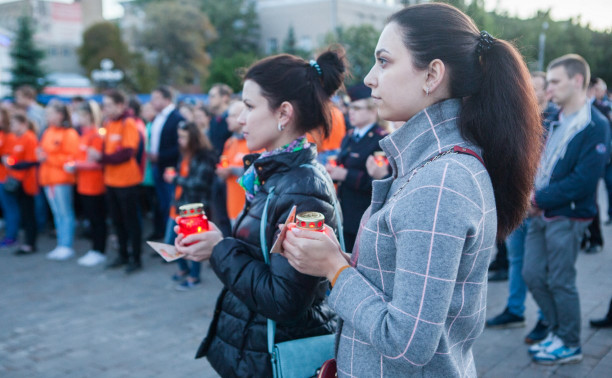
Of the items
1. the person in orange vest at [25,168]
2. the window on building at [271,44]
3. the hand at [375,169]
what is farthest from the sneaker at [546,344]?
the window on building at [271,44]

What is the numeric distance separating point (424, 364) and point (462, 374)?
253 millimetres

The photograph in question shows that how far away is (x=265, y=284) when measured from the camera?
1890 millimetres

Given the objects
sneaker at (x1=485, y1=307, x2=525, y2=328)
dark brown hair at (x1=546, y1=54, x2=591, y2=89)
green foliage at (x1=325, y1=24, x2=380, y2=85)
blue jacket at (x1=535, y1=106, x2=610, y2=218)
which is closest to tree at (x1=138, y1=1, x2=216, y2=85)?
green foliage at (x1=325, y1=24, x2=380, y2=85)

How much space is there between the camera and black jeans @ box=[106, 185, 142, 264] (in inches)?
258

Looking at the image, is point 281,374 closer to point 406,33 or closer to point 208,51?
point 406,33

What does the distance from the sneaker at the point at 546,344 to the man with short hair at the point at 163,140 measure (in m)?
5.42

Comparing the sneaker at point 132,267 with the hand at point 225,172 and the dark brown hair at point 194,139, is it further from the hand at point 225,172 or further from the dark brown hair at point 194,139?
the hand at point 225,172

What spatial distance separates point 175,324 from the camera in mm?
4863

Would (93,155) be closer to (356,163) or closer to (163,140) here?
(163,140)

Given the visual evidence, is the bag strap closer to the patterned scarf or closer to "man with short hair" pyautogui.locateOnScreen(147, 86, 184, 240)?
the patterned scarf

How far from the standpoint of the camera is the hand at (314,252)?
1.50 meters

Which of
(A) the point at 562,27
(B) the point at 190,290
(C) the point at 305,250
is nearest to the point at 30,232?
(B) the point at 190,290

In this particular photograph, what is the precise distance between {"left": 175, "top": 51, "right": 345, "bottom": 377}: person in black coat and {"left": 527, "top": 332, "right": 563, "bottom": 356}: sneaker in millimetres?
2488

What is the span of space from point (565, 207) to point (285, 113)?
8.62ft
